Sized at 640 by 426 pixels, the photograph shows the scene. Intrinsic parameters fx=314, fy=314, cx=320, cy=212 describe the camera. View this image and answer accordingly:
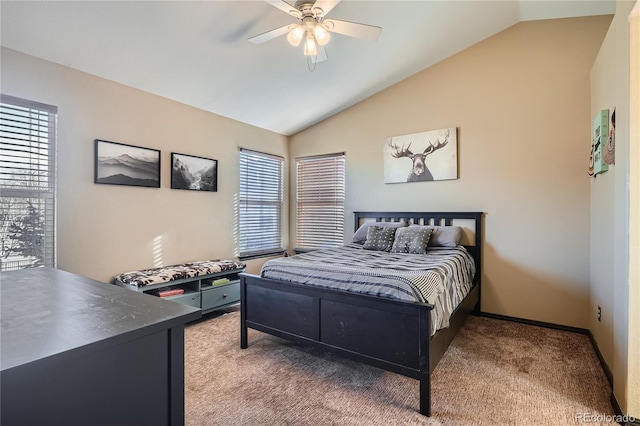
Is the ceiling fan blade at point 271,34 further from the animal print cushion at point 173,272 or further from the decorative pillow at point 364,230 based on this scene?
the decorative pillow at point 364,230

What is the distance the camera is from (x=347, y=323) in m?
2.24

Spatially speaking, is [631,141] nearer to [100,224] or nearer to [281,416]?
[281,416]

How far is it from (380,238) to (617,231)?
209 cm

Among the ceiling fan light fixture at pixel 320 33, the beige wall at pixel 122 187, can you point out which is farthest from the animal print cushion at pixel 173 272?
the ceiling fan light fixture at pixel 320 33

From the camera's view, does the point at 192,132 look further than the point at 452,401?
Yes

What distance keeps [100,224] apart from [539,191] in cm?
445

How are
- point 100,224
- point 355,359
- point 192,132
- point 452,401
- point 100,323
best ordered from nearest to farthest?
1. point 100,323
2. point 452,401
3. point 355,359
4. point 100,224
5. point 192,132

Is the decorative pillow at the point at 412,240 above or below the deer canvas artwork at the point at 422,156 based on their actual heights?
below

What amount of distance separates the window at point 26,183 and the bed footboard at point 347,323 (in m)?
1.70

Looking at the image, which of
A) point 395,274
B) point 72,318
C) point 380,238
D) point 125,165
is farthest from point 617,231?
point 125,165

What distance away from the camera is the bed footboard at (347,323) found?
1.96 m

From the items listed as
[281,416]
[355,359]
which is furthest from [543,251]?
[281,416]

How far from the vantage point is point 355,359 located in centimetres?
219

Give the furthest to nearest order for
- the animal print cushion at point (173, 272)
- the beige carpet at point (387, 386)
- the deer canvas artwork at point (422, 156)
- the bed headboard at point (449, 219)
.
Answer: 1. the deer canvas artwork at point (422, 156)
2. the bed headboard at point (449, 219)
3. the animal print cushion at point (173, 272)
4. the beige carpet at point (387, 386)
